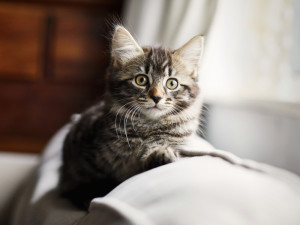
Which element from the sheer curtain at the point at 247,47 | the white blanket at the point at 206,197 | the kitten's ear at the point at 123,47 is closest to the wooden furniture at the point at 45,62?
the sheer curtain at the point at 247,47

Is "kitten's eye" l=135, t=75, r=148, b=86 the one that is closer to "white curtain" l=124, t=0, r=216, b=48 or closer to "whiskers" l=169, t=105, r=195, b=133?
"whiskers" l=169, t=105, r=195, b=133

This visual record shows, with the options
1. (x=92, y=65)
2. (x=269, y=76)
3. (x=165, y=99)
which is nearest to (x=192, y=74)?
(x=165, y=99)

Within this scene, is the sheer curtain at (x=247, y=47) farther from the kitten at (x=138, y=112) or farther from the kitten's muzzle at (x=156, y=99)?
the kitten's muzzle at (x=156, y=99)

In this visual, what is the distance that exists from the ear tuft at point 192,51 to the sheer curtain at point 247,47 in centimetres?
19

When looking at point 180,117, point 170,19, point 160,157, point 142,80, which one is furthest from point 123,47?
point 170,19

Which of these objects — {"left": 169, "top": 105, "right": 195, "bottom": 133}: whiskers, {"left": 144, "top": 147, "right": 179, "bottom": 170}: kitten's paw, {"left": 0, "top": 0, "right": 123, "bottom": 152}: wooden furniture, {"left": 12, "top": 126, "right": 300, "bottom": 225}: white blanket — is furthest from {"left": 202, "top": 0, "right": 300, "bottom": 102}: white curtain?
{"left": 0, "top": 0, "right": 123, "bottom": 152}: wooden furniture

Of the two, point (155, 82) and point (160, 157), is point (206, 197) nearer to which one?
point (160, 157)

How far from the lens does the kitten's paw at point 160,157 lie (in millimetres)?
838

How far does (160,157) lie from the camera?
87cm

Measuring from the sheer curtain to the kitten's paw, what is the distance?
516 millimetres

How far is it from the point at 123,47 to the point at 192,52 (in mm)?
199

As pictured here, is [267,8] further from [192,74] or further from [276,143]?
[276,143]

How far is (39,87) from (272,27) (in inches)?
89.0

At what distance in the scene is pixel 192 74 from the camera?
1.10 m
